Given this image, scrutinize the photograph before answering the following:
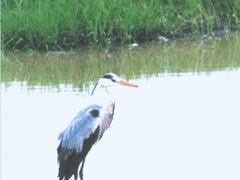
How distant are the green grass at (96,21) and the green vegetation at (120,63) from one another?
0.23 metres

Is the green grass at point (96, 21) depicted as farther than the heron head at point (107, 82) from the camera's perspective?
Yes

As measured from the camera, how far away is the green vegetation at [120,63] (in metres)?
12.2

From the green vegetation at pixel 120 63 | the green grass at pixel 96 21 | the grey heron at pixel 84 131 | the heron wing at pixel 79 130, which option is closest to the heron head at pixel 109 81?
the grey heron at pixel 84 131

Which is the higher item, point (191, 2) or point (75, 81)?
point (191, 2)

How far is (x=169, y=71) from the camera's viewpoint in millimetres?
12148

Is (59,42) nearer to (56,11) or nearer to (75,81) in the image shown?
(56,11)

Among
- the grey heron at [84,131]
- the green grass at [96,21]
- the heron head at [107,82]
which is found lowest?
the grey heron at [84,131]

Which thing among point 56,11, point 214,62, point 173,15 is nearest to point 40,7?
point 56,11

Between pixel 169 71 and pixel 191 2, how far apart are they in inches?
96.6

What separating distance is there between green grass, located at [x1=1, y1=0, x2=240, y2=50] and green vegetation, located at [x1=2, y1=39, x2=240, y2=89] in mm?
230

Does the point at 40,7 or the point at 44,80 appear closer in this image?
the point at 44,80

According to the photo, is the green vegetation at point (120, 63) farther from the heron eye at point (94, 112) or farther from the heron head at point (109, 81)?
the heron eye at point (94, 112)

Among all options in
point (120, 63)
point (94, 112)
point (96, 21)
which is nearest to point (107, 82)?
point (94, 112)

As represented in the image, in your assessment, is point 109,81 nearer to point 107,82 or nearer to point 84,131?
point 107,82
